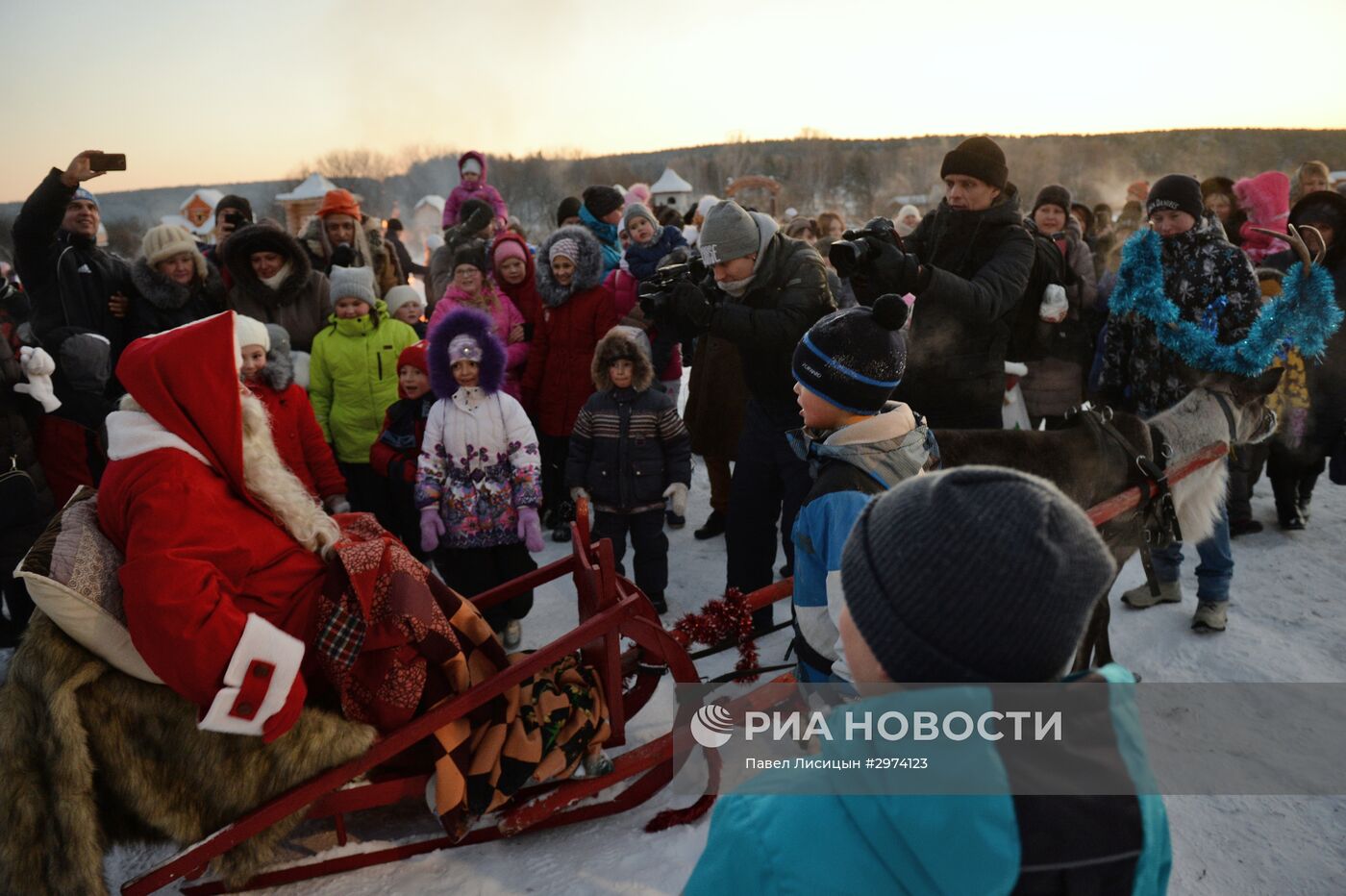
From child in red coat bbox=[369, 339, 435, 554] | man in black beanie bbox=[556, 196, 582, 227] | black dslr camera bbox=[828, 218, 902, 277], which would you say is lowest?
child in red coat bbox=[369, 339, 435, 554]

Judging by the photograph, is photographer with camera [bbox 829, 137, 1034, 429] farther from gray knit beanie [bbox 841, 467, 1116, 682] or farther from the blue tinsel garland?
gray knit beanie [bbox 841, 467, 1116, 682]

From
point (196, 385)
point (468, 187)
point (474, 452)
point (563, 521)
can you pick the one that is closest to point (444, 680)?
point (196, 385)

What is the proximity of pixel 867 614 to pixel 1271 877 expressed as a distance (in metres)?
2.38

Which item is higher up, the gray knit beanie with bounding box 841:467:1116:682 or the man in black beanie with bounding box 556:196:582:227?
the man in black beanie with bounding box 556:196:582:227

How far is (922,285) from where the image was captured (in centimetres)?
312

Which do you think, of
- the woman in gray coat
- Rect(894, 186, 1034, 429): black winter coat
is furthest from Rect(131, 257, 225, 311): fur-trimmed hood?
the woman in gray coat

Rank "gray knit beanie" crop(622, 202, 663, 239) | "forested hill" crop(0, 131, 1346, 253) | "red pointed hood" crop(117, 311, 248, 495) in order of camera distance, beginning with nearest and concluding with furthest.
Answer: "red pointed hood" crop(117, 311, 248, 495) → "gray knit beanie" crop(622, 202, 663, 239) → "forested hill" crop(0, 131, 1346, 253)

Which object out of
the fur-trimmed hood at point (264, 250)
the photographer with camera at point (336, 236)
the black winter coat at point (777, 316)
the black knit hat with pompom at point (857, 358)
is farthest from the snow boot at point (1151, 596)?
the photographer with camera at point (336, 236)

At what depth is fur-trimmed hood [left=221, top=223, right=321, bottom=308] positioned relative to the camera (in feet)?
15.6

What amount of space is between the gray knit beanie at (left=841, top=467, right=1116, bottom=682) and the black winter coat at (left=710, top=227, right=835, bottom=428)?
2463 mm

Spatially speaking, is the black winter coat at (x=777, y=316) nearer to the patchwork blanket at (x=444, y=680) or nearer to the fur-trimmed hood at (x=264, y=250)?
the patchwork blanket at (x=444, y=680)

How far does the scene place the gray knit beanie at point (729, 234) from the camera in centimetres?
339

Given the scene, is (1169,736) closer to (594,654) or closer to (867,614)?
(594,654)

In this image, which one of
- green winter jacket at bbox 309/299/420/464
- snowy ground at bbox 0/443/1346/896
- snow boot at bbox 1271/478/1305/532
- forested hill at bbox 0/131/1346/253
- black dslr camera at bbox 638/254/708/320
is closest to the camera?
snowy ground at bbox 0/443/1346/896
